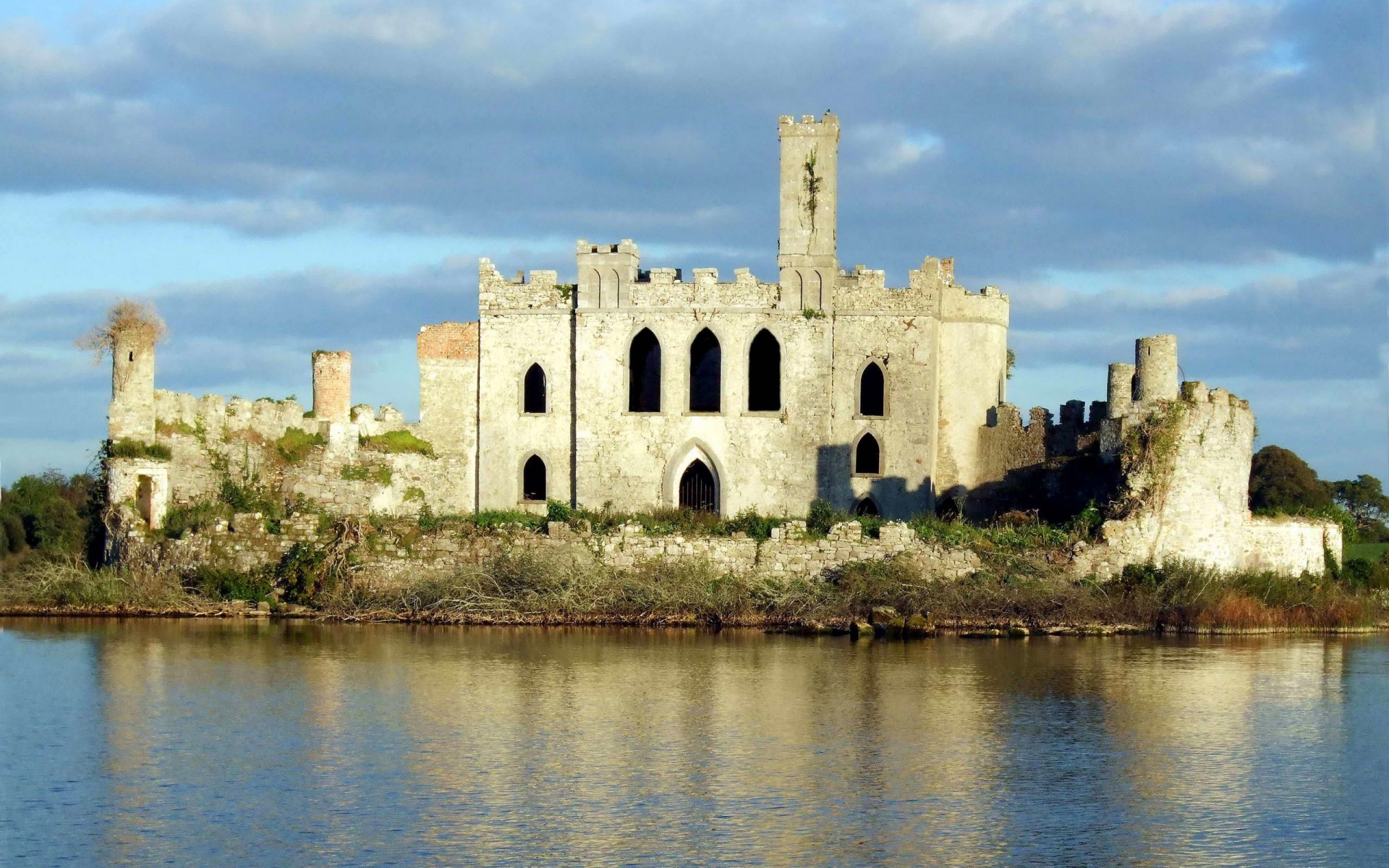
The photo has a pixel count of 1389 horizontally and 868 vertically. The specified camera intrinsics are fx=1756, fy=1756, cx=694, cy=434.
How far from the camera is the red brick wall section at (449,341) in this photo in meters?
41.9

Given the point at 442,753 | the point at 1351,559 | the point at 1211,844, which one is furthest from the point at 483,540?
the point at 1211,844

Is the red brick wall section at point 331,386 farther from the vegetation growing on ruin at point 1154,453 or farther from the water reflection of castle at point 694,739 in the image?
the vegetation growing on ruin at point 1154,453

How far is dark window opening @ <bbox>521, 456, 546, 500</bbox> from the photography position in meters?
41.9

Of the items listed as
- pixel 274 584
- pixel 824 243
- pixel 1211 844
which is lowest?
pixel 1211 844

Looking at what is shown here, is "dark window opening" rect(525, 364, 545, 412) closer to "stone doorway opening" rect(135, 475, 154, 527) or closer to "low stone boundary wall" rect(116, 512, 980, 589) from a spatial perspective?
"low stone boundary wall" rect(116, 512, 980, 589)

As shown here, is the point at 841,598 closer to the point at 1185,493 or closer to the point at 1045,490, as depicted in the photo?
the point at 1185,493

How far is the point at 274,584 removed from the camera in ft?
114

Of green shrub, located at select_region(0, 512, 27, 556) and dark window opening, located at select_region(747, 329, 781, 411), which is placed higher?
dark window opening, located at select_region(747, 329, 781, 411)

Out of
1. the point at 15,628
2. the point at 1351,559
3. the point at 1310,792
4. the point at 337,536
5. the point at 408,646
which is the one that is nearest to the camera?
the point at 1310,792

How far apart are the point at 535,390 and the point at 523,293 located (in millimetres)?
2355

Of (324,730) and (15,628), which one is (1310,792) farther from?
(15,628)

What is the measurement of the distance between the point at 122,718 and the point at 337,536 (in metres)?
13.0

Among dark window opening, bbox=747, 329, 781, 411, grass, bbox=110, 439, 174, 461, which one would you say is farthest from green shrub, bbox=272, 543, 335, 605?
dark window opening, bbox=747, 329, 781, 411

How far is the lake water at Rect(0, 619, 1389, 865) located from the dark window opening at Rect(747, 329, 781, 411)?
1226 cm
